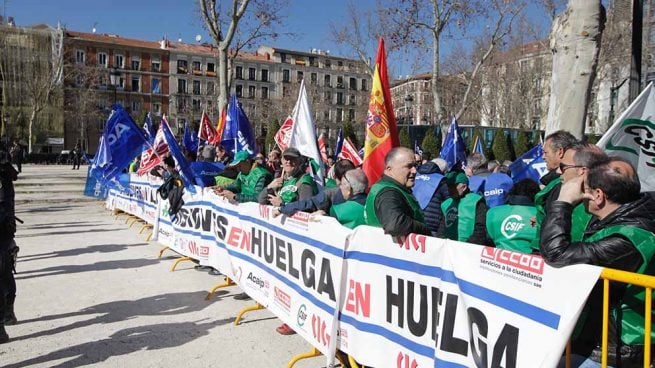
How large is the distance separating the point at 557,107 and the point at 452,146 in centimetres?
305

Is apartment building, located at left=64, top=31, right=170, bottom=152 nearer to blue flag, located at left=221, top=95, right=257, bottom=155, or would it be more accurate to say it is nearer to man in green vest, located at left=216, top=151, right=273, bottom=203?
blue flag, located at left=221, top=95, right=257, bottom=155

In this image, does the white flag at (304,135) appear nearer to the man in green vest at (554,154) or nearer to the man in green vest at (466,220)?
the man in green vest at (466,220)

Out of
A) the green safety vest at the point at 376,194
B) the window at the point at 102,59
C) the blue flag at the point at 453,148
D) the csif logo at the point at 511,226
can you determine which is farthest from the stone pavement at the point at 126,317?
the window at the point at 102,59

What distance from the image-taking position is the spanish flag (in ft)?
16.9

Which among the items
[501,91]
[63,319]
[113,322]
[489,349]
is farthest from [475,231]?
[501,91]

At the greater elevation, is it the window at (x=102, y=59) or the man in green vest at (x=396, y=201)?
the window at (x=102, y=59)

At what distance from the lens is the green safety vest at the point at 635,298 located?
238 cm

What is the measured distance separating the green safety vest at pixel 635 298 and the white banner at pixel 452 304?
248 mm

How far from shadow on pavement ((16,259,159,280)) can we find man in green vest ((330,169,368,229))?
4.91 metres

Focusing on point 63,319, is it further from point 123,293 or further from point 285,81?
point 285,81

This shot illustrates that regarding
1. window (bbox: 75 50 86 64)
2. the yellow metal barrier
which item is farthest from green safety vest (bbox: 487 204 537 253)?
window (bbox: 75 50 86 64)

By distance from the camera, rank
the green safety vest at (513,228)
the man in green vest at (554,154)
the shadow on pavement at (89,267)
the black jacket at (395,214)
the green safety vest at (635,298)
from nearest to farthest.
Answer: the green safety vest at (635,298), the black jacket at (395,214), the man in green vest at (554,154), the green safety vest at (513,228), the shadow on pavement at (89,267)

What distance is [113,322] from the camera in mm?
5691

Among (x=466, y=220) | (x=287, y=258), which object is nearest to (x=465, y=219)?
(x=466, y=220)
